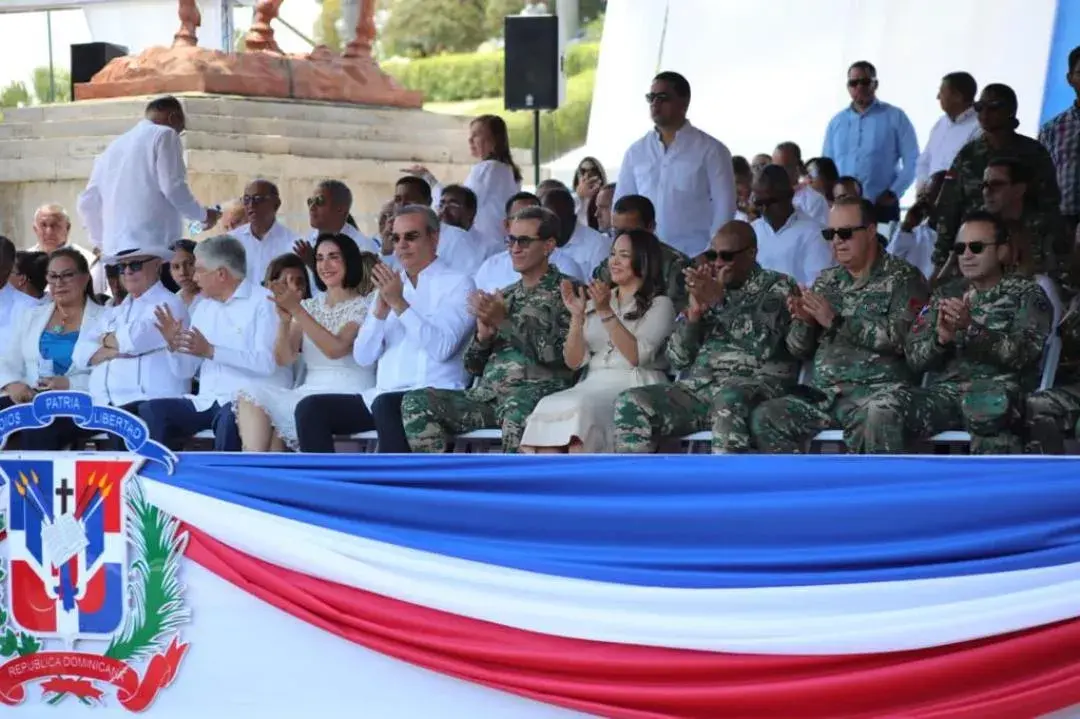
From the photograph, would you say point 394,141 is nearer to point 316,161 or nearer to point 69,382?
point 316,161

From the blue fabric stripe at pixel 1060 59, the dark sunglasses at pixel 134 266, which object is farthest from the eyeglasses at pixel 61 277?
the blue fabric stripe at pixel 1060 59

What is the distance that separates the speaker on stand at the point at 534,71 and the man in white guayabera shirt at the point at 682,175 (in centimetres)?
345

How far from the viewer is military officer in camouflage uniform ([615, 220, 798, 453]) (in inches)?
223

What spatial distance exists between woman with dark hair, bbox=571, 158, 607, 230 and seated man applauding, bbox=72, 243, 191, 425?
2.93 m

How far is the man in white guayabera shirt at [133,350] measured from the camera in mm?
6984

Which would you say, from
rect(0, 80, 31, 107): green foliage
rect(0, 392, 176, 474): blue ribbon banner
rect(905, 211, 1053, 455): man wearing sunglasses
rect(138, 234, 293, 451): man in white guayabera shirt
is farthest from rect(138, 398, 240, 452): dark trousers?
rect(0, 80, 31, 107): green foliage

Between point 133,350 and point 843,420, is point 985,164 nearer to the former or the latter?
point 843,420

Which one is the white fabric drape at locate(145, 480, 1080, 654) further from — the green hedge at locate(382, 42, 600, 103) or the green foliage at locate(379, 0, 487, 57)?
the green foliage at locate(379, 0, 487, 57)

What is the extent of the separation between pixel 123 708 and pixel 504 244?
5.00 meters

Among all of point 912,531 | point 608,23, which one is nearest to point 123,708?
point 912,531

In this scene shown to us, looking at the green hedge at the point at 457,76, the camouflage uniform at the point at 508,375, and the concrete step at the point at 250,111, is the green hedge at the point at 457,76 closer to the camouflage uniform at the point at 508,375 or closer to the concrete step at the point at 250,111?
the concrete step at the point at 250,111

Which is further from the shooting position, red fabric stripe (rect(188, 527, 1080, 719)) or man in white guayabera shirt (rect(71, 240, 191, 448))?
man in white guayabera shirt (rect(71, 240, 191, 448))

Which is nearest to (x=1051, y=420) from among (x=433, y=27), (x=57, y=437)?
(x=57, y=437)

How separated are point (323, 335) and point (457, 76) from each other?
2337 centimetres
